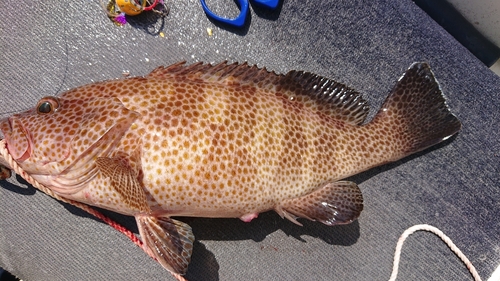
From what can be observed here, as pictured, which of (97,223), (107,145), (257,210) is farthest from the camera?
(97,223)

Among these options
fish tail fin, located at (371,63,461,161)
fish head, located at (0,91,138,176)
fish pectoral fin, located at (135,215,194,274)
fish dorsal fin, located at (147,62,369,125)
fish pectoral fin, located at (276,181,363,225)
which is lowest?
fish pectoral fin, located at (135,215,194,274)

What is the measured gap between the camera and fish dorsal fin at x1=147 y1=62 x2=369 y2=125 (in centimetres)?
213

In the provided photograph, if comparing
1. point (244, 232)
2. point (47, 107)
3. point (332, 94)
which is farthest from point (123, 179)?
point (332, 94)

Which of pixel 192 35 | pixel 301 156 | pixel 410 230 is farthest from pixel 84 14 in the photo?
pixel 410 230

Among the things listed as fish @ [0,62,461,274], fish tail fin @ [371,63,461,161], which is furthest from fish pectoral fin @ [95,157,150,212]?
fish tail fin @ [371,63,461,161]

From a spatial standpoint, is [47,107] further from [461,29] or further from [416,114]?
[461,29]

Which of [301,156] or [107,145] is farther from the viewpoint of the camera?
[301,156]

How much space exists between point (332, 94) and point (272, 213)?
858 mm

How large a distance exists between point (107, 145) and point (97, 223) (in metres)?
0.75

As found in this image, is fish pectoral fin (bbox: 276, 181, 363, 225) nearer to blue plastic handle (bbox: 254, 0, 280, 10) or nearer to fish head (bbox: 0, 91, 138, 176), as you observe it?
fish head (bbox: 0, 91, 138, 176)

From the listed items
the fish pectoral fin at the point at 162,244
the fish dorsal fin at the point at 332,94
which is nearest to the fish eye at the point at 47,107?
the fish pectoral fin at the point at 162,244

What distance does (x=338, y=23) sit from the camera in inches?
105

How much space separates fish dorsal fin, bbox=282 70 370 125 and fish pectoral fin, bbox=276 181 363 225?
1.39 ft

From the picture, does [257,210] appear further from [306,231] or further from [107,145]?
[107,145]
